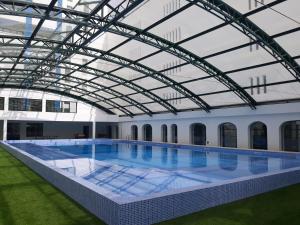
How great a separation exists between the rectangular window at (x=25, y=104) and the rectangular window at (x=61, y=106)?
1131mm

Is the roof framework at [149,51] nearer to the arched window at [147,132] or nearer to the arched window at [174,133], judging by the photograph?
the arched window at [174,133]

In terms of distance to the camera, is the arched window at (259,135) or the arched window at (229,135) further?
the arched window at (229,135)

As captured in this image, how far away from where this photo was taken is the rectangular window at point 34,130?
1470 inches

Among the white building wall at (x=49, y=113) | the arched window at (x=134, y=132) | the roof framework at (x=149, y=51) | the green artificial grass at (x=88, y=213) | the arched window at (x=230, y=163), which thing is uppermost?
the roof framework at (x=149, y=51)

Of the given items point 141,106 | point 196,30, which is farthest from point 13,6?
point 141,106

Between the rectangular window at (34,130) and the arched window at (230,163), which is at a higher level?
the rectangular window at (34,130)

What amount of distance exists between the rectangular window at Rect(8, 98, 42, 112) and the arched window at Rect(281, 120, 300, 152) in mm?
27929

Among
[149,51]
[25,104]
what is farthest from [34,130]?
[149,51]

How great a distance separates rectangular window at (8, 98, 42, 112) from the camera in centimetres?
3272

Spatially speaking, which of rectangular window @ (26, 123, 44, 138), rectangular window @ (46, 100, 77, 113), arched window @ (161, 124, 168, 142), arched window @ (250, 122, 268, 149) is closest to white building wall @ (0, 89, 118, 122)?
rectangular window @ (46, 100, 77, 113)

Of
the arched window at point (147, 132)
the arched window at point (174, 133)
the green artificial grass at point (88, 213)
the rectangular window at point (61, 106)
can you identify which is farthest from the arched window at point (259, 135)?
the rectangular window at point (61, 106)

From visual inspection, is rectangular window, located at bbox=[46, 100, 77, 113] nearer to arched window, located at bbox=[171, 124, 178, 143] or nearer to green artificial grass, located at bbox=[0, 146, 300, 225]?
arched window, located at bbox=[171, 124, 178, 143]

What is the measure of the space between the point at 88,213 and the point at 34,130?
3513 cm

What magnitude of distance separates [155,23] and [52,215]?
1075 cm
